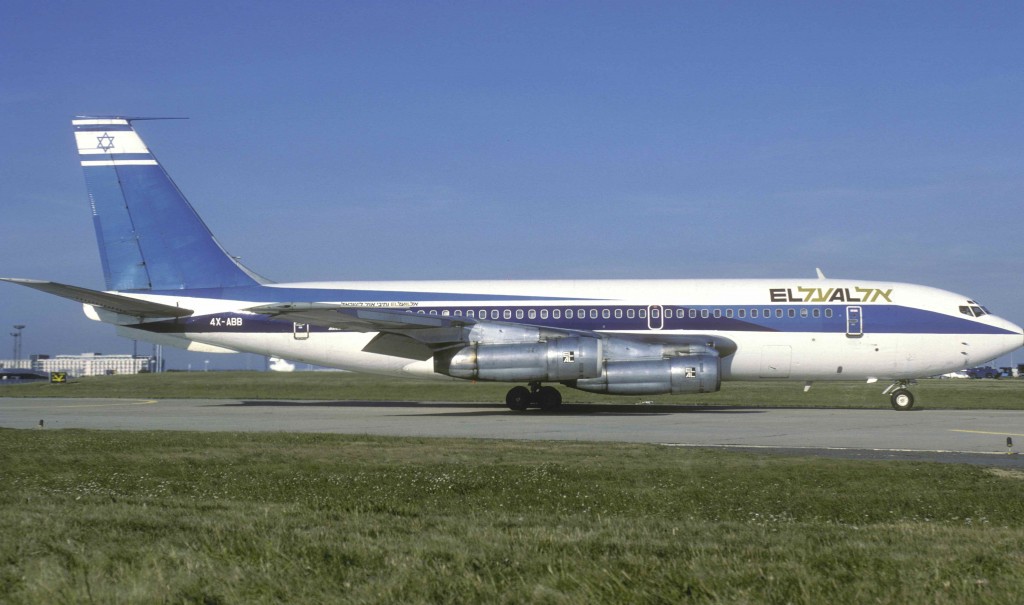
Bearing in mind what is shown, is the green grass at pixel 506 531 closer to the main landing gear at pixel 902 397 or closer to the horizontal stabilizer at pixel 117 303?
the horizontal stabilizer at pixel 117 303

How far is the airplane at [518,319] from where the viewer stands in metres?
26.1

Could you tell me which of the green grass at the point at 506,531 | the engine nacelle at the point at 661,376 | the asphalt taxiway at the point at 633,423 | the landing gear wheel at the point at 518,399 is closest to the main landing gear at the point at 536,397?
the landing gear wheel at the point at 518,399

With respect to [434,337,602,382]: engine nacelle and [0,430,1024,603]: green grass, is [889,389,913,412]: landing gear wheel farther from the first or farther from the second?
[0,430,1024,603]: green grass

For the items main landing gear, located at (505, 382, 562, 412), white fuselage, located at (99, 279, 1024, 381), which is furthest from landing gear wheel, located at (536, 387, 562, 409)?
white fuselage, located at (99, 279, 1024, 381)

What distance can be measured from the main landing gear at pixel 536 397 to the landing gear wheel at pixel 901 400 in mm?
10203

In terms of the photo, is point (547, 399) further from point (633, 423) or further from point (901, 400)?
point (901, 400)

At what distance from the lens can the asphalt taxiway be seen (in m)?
17.0

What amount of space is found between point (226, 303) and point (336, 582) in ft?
82.2

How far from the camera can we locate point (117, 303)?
28109 mm

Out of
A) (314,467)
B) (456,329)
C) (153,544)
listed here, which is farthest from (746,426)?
(153,544)

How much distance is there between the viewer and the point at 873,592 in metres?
5.16

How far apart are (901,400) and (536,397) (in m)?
11.1

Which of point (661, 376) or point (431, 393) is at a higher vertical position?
point (661, 376)

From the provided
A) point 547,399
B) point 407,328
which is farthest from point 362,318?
point 547,399
